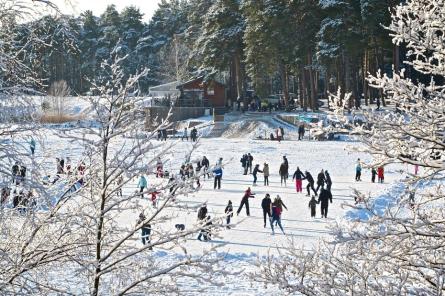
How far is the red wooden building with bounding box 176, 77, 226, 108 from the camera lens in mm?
50406

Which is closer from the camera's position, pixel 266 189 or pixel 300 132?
pixel 266 189

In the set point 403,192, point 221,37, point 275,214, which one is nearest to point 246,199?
point 275,214

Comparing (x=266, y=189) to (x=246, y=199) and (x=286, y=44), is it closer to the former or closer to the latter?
(x=246, y=199)

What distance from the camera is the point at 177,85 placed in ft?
173

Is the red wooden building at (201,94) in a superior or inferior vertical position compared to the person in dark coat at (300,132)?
superior

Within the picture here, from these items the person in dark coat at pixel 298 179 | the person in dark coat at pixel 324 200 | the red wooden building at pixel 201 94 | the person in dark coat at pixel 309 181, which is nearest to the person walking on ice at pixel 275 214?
the person in dark coat at pixel 324 200

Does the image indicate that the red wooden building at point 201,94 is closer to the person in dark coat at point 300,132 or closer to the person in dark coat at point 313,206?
the person in dark coat at point 300,132

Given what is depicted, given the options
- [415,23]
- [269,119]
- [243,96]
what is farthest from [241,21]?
[415,23]

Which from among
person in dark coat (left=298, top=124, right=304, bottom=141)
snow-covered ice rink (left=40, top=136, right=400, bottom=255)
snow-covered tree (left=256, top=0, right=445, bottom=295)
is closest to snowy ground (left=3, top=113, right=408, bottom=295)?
snow-covered ice rink (left=40, top=136, right=400, bottom=255)

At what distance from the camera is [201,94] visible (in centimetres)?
5112

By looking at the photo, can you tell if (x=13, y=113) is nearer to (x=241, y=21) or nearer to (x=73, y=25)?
(x=73, y=25)

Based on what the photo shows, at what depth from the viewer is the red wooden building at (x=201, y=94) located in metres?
50.4

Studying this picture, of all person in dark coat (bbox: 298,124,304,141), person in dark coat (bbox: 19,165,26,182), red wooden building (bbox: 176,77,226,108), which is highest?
red wooden building (bbox: 176,77,226,108)

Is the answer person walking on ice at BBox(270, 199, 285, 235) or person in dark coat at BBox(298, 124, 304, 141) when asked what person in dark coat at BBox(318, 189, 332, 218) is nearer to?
person walking on ice at BBox(270, 199, 285, 235)
